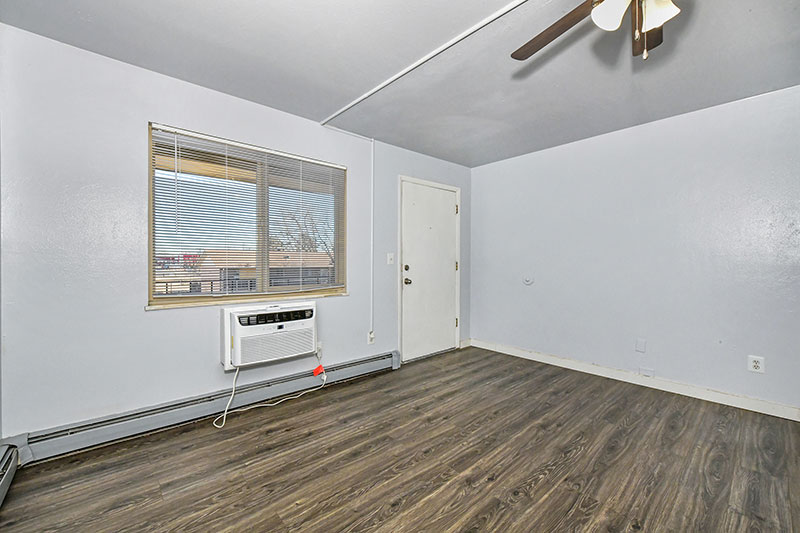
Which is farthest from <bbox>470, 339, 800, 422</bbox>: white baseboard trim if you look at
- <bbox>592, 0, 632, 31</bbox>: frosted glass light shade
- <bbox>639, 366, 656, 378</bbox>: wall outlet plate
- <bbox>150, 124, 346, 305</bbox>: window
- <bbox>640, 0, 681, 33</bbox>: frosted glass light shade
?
<bbox>592, 0, 632, 31</bbox>: frosted glass light shade

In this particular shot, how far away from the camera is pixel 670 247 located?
3072mm

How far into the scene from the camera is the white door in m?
3.92

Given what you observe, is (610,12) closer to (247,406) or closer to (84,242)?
(84,242)

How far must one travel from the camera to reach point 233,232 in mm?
2699

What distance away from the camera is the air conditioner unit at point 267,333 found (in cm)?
A: 256

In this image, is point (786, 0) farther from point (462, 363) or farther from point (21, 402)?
point (21, 402)

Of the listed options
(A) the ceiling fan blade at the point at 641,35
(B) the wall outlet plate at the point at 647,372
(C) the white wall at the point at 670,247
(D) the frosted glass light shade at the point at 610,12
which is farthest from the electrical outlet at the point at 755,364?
(D) the frosted glass light shade at the point at 610,12

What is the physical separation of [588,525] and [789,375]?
2.31m

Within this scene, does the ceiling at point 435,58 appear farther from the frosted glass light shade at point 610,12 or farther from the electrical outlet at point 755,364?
the electrical outlet at point 755,364

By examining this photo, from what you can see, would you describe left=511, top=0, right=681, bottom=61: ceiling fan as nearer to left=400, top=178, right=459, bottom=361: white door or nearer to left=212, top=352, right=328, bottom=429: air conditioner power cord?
left=400, top=178, right=459, bottom=361: white door

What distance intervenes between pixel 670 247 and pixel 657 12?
227 centimetres

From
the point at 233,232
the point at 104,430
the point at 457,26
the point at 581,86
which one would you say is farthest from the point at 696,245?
the point at 104,430

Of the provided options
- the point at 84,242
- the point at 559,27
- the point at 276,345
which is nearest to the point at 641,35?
the point at 559,27

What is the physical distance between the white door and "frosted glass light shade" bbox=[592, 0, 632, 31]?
2.51m
